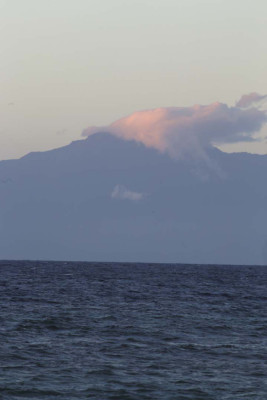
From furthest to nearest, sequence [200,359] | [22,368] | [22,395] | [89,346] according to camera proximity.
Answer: [89,346] < [200,359] < [22,368] < [22,395]

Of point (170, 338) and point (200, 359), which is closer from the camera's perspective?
point (200, 359)

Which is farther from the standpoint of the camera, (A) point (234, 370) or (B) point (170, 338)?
(B) point (170, 338)

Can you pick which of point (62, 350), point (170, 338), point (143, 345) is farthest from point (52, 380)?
point (170, 338)

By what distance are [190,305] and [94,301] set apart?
964cm

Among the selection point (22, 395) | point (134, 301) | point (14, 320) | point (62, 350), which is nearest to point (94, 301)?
point (134, 301)

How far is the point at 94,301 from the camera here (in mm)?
67875

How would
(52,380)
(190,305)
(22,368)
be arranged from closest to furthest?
(52,380), (22,368), (190,305)

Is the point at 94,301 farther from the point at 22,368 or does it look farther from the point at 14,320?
the point at 22,368

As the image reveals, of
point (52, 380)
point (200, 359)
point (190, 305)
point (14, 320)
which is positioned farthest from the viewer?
point (190, 305)

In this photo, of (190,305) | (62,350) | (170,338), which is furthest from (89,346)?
(190,305)

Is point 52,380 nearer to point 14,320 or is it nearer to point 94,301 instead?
point 14,320

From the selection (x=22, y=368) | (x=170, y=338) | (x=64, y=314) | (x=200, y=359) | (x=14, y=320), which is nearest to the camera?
(x=22, y=368)

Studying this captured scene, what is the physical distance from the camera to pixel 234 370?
32938 mm

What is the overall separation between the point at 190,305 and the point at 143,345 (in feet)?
88.3
